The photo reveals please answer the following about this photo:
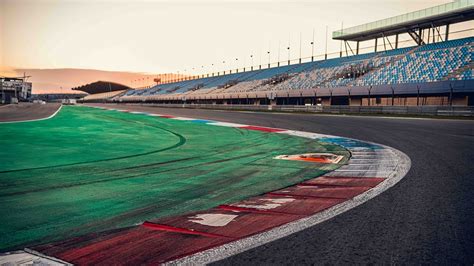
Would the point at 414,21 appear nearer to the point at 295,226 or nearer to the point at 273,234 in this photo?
the point at 295,226

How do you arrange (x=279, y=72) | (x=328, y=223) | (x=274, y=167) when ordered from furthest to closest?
(x=279, y=72) < (x=274, y=167) < (x=328, y=223)

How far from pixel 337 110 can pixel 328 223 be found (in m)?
30.8

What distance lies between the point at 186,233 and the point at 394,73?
38.0 m

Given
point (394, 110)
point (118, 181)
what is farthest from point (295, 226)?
point (394, 110)

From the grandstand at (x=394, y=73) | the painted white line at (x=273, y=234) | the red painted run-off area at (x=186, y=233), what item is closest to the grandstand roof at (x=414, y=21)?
the grandstand at (x=394, y=73)

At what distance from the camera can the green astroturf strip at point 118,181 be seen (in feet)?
11.7

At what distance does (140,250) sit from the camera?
9.18ft

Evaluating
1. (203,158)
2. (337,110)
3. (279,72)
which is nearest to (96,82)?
(279,72)

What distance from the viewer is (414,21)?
3928 cm

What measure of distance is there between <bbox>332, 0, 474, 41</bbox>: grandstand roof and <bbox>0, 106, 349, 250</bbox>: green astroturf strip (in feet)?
119

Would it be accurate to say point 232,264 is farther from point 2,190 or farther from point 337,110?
point 337,110

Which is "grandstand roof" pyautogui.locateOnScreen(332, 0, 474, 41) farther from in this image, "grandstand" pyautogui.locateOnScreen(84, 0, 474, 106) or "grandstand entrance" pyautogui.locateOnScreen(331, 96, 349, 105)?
"grandstand entrance" pyautogui.locateOnScreen(331, 96, 349, 105)

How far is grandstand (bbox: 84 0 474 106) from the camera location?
30062 mm

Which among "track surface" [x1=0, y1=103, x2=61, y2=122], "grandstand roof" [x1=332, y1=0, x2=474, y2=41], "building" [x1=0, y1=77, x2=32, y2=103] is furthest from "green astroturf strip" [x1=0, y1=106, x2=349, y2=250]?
"building" [x1=0, y1=77, x2=32, y2=103]
